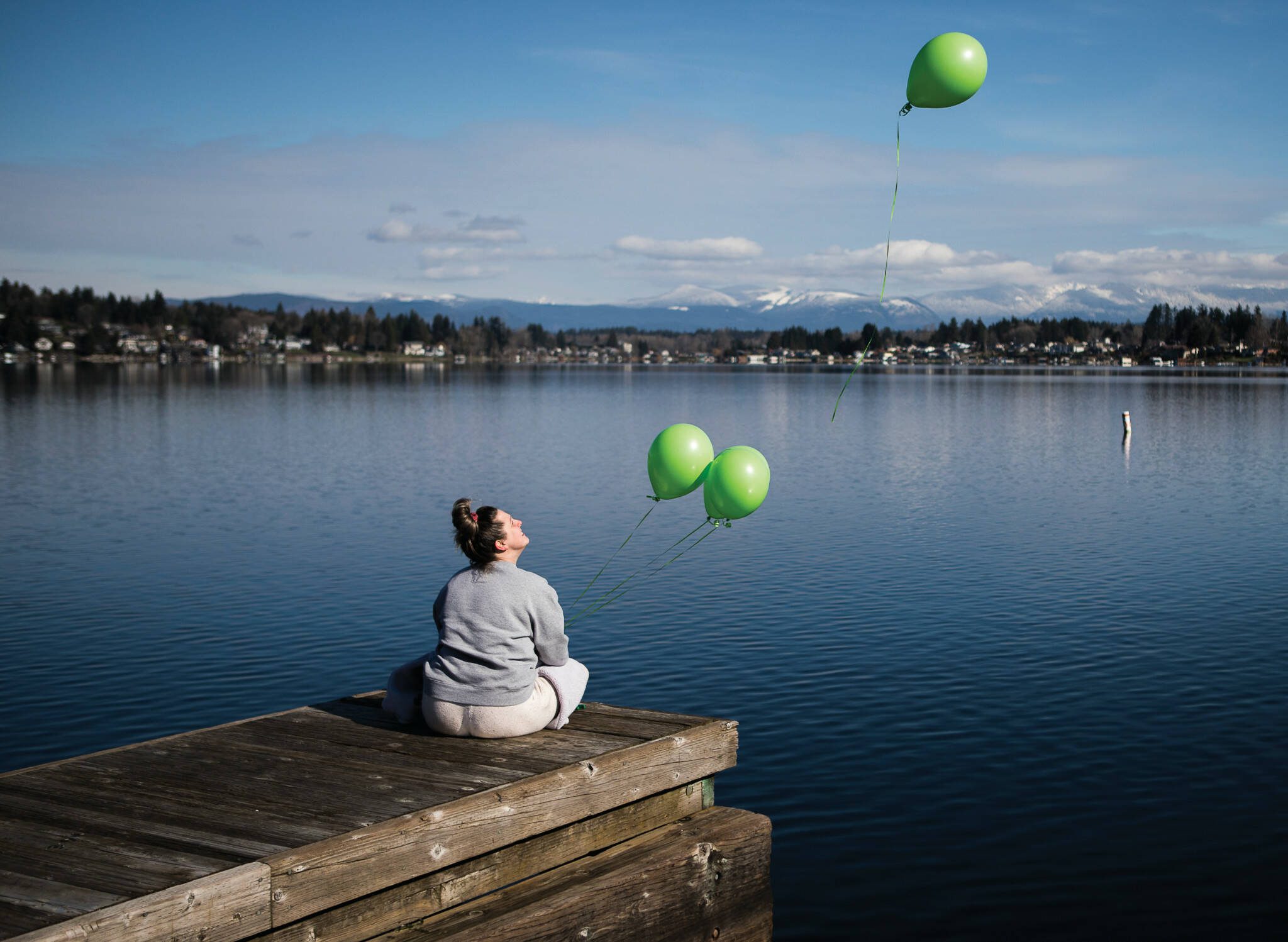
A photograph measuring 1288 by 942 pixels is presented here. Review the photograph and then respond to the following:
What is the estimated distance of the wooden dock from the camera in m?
5.52

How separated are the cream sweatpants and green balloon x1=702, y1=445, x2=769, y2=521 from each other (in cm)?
310

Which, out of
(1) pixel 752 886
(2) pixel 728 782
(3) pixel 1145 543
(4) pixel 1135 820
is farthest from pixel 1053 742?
(3) pixel 1145 543

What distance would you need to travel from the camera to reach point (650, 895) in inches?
286

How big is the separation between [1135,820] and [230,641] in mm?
12443

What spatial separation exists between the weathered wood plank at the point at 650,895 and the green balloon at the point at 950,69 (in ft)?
24.3

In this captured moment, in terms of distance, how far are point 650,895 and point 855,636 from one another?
33.8ft

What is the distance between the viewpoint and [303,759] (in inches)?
291

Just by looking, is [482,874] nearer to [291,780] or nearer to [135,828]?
[291,780]

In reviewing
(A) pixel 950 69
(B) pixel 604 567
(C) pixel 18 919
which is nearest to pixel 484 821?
(C) pixel 18 919

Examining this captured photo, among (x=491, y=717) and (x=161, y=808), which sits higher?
(x=491, y=717)

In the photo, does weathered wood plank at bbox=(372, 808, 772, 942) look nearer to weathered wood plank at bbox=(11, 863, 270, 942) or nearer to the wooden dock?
the wooden dock

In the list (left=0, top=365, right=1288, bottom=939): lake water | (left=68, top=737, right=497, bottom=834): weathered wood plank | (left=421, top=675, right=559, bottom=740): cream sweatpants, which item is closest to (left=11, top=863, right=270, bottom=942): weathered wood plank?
(left=68, top=737, right=497, bottom=834): weathered wood plank

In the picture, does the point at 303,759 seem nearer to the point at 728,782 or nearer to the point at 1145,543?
the point at 728,782

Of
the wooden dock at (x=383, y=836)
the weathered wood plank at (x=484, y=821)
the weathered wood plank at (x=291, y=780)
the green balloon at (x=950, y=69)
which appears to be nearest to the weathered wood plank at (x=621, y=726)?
the wooden dock at (x=383, y=836)
